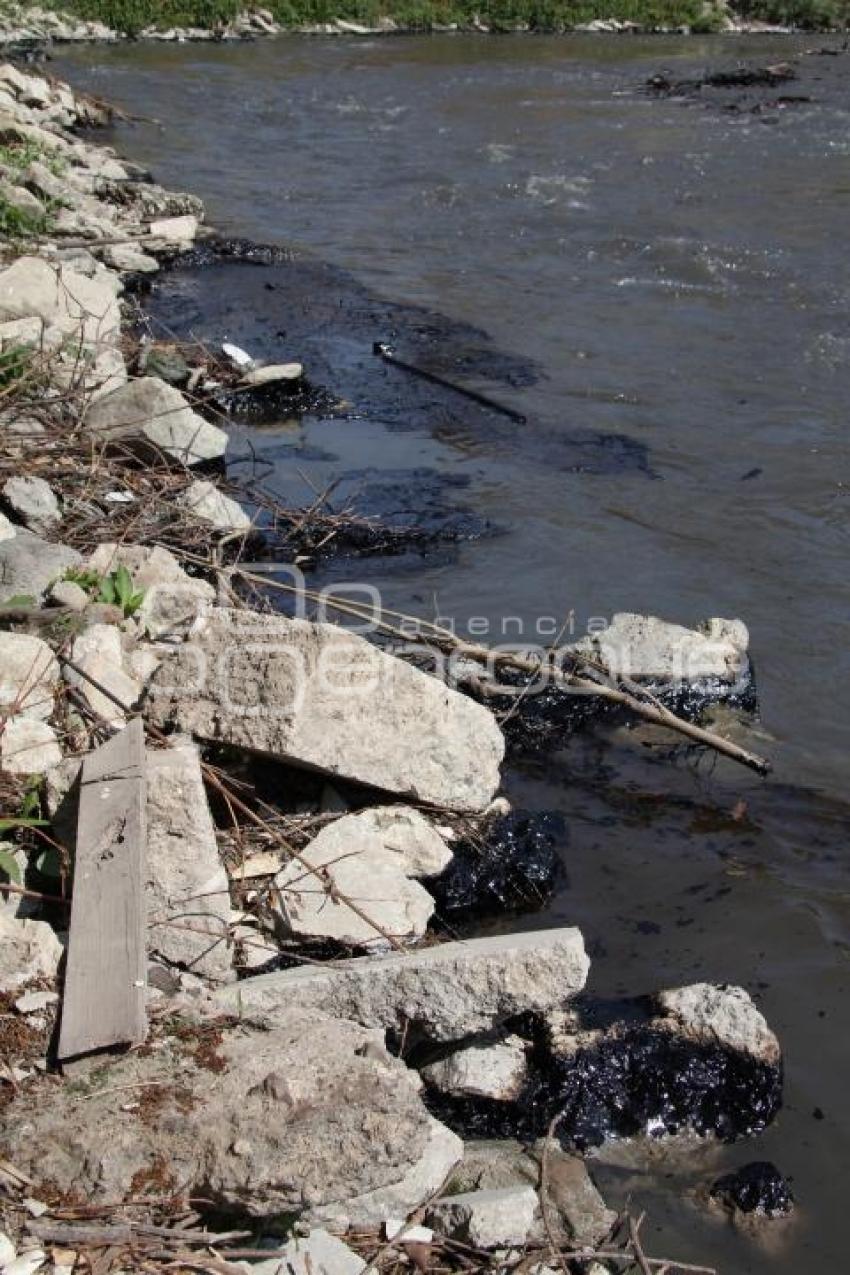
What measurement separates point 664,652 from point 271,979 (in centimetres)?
266

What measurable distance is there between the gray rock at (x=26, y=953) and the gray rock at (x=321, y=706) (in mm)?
945

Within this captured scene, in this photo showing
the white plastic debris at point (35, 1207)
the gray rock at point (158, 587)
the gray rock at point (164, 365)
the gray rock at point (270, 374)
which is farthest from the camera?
the gray rock at point (270, 374)

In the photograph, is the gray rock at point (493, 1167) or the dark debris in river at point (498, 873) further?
the dark debris in river at point (498, 873)

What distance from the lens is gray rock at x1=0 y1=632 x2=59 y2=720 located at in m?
4.10

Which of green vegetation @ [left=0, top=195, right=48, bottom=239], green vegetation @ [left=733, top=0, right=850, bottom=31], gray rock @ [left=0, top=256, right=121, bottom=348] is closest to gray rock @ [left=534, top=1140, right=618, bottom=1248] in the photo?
gray rock @ [left=0, top=256, right=121, bottom=348]

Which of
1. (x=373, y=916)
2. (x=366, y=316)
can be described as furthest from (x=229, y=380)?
(x=373, y=916)

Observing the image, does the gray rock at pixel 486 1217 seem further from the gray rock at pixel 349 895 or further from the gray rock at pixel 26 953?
the gray rock at pixel 26 953

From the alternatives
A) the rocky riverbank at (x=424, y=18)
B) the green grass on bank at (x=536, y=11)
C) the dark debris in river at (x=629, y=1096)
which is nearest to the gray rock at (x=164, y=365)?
the dark debris in river at (x=629, y=1096)

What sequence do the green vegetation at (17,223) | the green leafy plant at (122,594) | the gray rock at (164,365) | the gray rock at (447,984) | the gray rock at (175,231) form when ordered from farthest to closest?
the gray rock at (175,231) → the green vegetation at (17,223) → the gray rock at (164,365) → the green leafy plant at (122,594) → the gray rock at (447,984)

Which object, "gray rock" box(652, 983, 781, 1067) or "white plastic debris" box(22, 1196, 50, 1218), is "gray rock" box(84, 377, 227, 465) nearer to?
"gray rock" box(652, 983, 781, 1067)

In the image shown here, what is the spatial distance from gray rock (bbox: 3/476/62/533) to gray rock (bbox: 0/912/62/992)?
216cm

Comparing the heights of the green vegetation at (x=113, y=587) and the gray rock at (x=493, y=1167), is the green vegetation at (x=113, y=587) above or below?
above

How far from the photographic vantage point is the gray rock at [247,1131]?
9.38ft

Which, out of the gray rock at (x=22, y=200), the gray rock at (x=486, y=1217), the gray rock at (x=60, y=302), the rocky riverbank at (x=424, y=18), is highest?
the rocky riverbank at (x=424, y=18)
